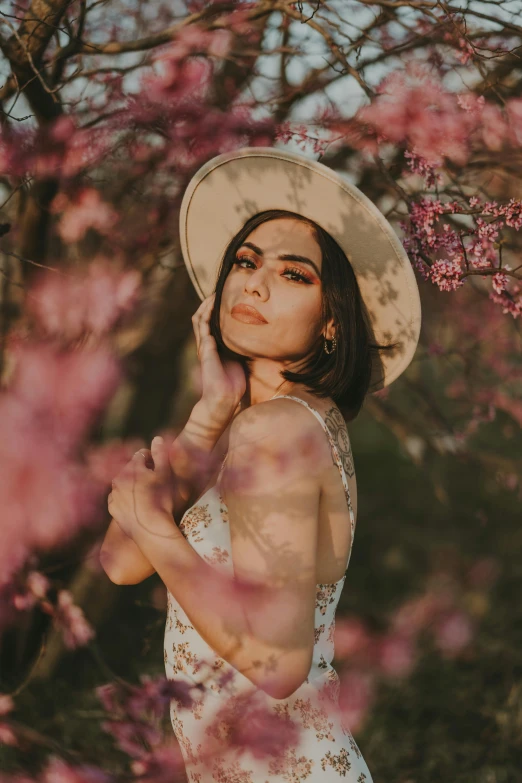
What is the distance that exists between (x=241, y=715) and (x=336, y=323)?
87cm

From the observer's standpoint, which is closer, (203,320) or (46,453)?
(46,453)

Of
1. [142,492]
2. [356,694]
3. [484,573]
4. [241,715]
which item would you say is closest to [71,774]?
[241,715]

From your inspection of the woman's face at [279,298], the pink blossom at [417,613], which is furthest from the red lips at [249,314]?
the pink blossom at [417,613]

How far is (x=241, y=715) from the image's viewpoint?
5.21ft

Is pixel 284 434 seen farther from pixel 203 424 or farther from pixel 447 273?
pixel 447 273

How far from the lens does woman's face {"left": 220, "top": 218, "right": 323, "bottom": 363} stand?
1719 millimetres

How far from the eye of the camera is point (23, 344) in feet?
8.02

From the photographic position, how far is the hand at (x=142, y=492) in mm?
1584

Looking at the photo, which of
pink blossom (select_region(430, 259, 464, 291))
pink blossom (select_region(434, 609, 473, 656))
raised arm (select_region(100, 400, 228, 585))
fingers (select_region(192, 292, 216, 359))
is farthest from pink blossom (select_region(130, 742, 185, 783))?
pink blossom (select_region(434, 609, 473, 656))

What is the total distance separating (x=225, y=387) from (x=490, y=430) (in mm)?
10876

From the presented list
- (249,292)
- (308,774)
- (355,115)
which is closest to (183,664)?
(308,774)

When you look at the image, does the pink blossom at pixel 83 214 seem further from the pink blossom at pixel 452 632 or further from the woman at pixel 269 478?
the pink blossom at pixel 452 632

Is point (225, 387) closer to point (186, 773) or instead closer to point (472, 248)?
point (472, 248)

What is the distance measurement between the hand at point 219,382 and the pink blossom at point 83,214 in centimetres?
114
